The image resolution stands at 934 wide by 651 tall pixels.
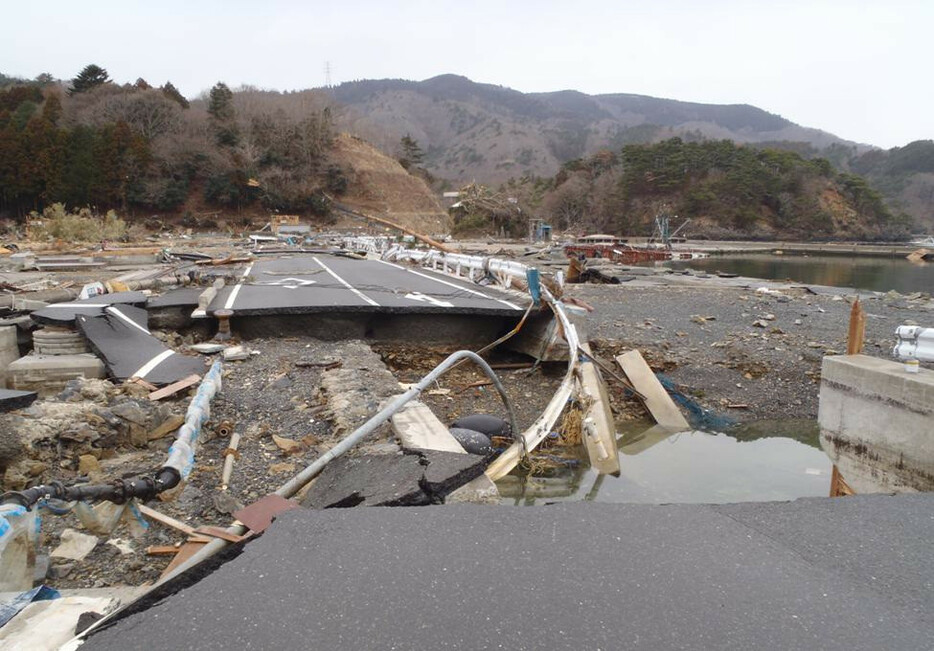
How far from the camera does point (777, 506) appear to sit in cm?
350

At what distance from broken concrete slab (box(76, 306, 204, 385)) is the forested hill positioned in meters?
83.6

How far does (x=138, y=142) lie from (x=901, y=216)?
11281 cm

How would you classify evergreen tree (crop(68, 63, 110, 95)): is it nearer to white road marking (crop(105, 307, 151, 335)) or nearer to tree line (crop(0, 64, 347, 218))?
tree line (crop(0, 64, 347, 218))

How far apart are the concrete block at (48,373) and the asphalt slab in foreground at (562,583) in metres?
4.57

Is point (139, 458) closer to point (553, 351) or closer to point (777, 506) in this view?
point (777, 506)

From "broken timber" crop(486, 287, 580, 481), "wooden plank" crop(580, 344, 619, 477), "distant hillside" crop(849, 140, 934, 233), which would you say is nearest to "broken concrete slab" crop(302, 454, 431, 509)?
"broken timber" crop(486, 287, 580, 481)

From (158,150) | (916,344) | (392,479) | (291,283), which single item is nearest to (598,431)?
(916,344)

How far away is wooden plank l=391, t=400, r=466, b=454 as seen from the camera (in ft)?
14.4

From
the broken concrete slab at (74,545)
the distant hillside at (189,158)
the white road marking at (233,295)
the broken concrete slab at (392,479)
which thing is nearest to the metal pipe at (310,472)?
the broken concrete slab at (392,479)

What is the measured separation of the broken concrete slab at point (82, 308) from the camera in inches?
293

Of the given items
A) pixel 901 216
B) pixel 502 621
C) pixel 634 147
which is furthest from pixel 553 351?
pixel 901 216

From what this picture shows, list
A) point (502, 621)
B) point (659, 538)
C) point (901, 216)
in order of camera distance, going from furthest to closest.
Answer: point (901, 216), point (659, 538), point (502, 621)

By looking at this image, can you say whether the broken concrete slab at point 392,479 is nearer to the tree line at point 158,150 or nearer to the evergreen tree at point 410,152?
the tree line at point 158,150

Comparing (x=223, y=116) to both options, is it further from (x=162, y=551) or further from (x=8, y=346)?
(x=162, y=551)
